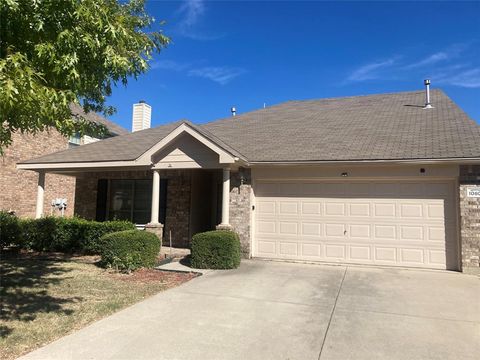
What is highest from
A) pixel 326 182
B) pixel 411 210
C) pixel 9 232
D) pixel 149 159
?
pixel 149 159

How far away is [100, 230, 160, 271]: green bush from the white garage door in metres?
3.39

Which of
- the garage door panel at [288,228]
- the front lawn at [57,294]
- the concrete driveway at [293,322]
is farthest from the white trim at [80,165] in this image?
the concrete driveway at [293,322]

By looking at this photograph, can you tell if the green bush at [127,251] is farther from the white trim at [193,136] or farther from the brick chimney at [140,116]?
the brick chimney at [140,116]

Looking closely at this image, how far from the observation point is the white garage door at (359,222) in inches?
394

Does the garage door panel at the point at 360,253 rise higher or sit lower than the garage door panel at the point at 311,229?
lower

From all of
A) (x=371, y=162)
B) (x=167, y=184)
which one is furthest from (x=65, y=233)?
(x=371, y=162)

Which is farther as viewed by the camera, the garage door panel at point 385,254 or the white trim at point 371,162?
the garage door panel at point 385,254

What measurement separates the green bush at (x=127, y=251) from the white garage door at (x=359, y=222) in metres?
3.39

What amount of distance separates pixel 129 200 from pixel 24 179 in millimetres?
7208

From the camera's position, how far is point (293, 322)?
5820 mm

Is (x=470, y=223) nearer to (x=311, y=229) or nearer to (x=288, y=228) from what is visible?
(x=311, y=229)

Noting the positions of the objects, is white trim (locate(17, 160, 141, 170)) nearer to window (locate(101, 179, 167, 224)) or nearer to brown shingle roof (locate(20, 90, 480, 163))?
brown shingle roof (locate(20, 90, 480, 163))

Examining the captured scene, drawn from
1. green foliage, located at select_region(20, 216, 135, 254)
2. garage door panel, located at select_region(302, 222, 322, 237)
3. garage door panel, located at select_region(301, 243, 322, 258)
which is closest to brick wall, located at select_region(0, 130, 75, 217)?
green foliage, located at select_region(20, 216, 135, 254)

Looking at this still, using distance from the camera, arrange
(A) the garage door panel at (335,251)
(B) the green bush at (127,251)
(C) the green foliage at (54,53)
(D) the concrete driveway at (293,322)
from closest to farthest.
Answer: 1. (C) the green foliage at (54,53)
2. (D) the concrete driveway at (293,322)
3. (B) the green bush at (127,251)
4. (A) the garage door panel at (335,251)
